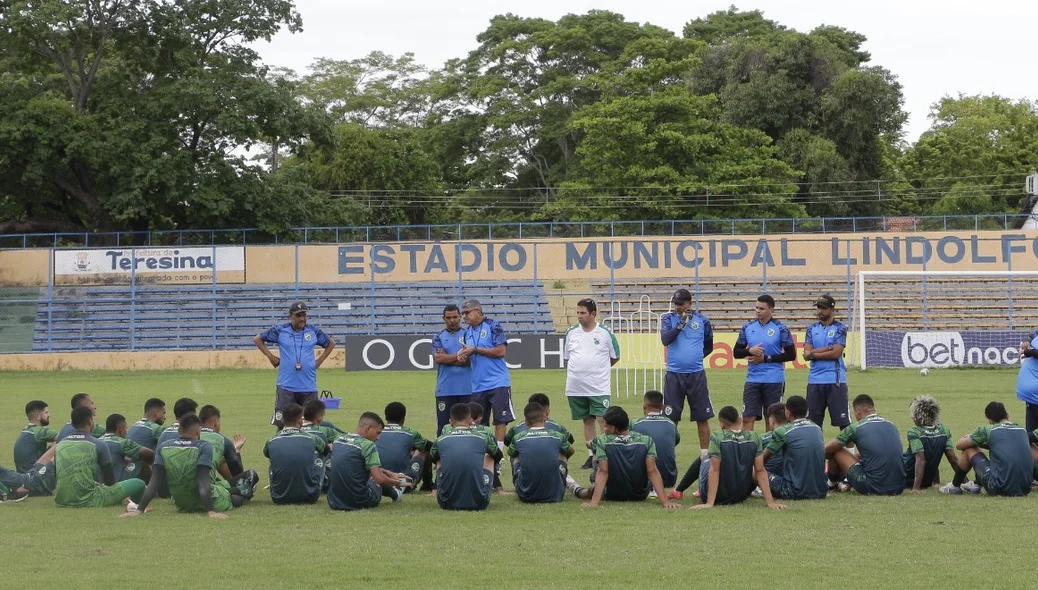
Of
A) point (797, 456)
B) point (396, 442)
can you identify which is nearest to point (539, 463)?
point (396, 442)

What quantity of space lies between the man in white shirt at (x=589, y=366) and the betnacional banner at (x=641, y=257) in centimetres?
2936

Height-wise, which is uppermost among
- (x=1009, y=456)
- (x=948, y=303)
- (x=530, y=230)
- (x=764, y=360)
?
(x=530, y=230)

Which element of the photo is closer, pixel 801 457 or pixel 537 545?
pixel 537 545

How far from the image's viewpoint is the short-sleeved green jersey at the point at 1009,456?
11.3 m

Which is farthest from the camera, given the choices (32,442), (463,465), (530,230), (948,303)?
(530,230)

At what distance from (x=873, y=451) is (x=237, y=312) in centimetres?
3400

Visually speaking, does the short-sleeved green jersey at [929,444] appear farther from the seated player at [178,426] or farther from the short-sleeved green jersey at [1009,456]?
the seated player at [178,426]

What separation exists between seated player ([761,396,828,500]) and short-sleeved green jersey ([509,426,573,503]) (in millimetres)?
1882

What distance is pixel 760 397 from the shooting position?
14203 mm

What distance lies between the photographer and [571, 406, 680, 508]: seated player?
1098 centimetres

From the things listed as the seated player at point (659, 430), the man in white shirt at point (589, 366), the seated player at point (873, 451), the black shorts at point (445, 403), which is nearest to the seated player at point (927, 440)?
the seated player at point (873, 451)

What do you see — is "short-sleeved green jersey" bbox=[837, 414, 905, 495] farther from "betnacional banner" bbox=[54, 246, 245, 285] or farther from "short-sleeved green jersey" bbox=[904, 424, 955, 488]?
"betnacional banner" bbox=[54, 246, 245, 285]

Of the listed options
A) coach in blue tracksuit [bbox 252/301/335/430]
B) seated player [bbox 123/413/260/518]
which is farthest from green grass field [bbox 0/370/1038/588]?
coach in blue tracksuit [bbox 252/301/335/430]

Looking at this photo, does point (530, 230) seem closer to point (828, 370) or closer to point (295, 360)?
point (295, 360)
